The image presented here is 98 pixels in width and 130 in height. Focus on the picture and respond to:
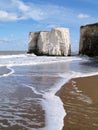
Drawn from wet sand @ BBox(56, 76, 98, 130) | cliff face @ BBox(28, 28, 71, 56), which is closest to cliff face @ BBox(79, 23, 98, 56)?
cliff face @ BBox(28, 28, 71, 56)

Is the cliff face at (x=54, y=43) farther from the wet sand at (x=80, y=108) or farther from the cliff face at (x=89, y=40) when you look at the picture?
the wet sand at (x=80, y=108)

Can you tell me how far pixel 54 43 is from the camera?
4938 centimetres

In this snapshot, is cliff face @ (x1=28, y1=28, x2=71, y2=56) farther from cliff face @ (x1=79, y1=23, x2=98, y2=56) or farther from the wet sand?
the wet sand

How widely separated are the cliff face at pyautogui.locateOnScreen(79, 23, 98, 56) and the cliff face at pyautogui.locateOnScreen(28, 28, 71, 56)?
7.95 feet

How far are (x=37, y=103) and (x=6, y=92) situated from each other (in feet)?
6.15

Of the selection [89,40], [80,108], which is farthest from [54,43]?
[80,108]

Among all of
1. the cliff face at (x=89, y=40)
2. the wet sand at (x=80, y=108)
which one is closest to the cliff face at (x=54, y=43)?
the cliff face at (x=89, y=40)

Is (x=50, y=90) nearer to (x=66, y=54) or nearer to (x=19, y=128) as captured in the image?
(x=19, y=128)

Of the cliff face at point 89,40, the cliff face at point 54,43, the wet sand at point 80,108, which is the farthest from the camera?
the cliff face at point 54,43

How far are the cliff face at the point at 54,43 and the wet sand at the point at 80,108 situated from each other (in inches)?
1552

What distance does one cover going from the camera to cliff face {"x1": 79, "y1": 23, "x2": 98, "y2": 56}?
4649 cm

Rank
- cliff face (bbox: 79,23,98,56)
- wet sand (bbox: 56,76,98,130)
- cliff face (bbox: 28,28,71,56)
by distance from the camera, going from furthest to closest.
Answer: cliff face (bbox: 28,28,71,56) → cliff face (bbox: 79,23,98,56) → wet sand (bbox: 56,76,98,130)

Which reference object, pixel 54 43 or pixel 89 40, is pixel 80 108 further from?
pixel 54 43

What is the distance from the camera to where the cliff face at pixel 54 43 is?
161 ft
